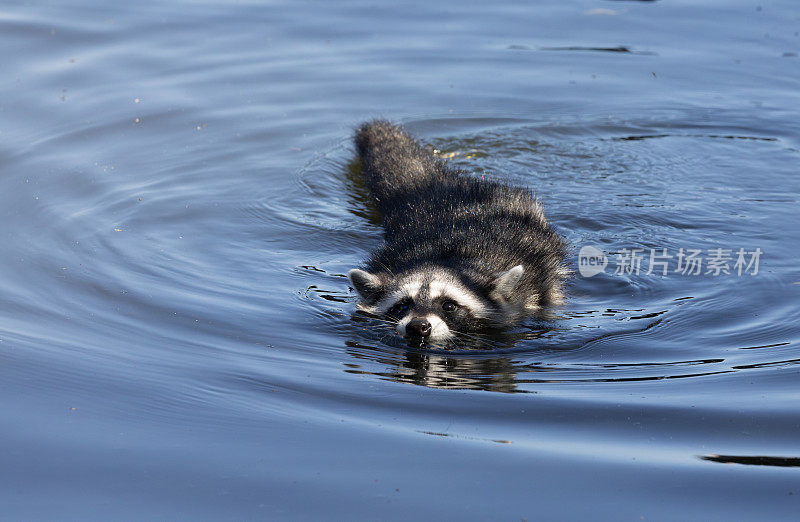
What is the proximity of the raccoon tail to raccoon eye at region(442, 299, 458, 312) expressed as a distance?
192 centimetres

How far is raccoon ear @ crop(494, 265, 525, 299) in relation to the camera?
22.8 ft

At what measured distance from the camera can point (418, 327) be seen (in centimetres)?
627

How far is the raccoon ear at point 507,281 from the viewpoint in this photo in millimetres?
6938

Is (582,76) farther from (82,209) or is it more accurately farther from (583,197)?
(82,209)

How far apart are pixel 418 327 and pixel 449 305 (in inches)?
23.7

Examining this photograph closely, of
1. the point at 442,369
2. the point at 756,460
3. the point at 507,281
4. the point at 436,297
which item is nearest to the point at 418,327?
the point at 442,369

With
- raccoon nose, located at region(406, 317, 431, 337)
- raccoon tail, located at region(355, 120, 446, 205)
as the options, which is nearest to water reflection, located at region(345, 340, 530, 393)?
raccoon nose, located at region(406, 317, 431, 337)

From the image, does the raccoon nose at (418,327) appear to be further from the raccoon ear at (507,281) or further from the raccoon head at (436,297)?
the raccoon ear at (507,281)

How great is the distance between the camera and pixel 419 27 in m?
14.0

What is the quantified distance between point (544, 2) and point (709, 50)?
9.22 ft

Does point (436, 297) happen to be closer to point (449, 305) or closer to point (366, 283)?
point (449, 305)

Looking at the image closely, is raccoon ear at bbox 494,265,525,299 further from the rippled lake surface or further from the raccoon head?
the rippled lake surface

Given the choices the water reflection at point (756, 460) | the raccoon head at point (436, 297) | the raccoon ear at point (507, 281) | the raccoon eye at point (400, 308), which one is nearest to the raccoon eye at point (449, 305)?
the raccoon head at point (436, 297)

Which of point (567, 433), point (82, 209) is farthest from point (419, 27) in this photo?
point (567, 433)
